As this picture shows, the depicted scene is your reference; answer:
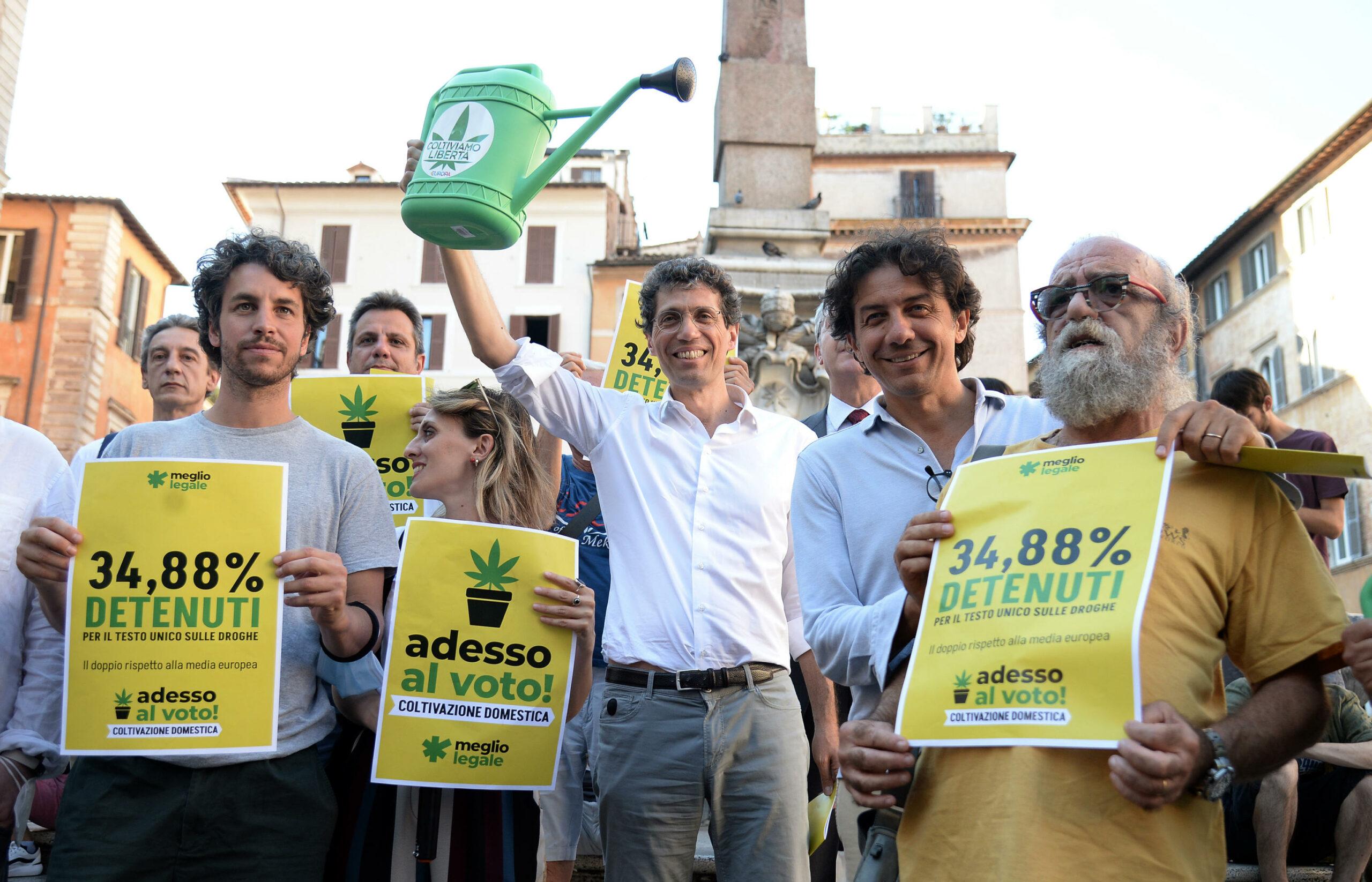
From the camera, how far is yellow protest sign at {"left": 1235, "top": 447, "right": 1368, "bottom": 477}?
6.02 ft

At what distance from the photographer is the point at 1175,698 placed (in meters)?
2.01

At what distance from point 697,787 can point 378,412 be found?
6.31 ft

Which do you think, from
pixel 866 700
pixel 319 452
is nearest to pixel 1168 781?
pixel 866 700

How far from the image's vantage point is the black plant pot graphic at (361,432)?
14.3 feet

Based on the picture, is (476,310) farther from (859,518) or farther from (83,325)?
(83,325)

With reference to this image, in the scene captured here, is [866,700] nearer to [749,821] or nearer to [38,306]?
[749,821]

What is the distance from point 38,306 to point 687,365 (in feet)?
116

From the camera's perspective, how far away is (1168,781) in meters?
1.87

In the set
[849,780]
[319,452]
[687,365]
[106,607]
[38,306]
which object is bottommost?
[849,780]

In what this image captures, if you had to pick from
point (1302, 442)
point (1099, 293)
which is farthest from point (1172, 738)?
point (1302, 442)

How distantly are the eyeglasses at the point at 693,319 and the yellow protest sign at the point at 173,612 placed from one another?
4.99 ft

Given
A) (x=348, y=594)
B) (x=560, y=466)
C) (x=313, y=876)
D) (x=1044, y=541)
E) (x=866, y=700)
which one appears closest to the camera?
(x=1044, y=541)

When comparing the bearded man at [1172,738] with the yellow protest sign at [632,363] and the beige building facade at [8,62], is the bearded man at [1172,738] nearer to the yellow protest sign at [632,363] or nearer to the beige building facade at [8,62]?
the yellow protest sign at [632,363]

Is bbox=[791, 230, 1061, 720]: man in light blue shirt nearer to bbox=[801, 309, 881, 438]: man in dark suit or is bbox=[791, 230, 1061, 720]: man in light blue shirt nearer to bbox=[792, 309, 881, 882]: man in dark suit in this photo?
bbox=[792, 309, 881, 882]: man in dark suit
